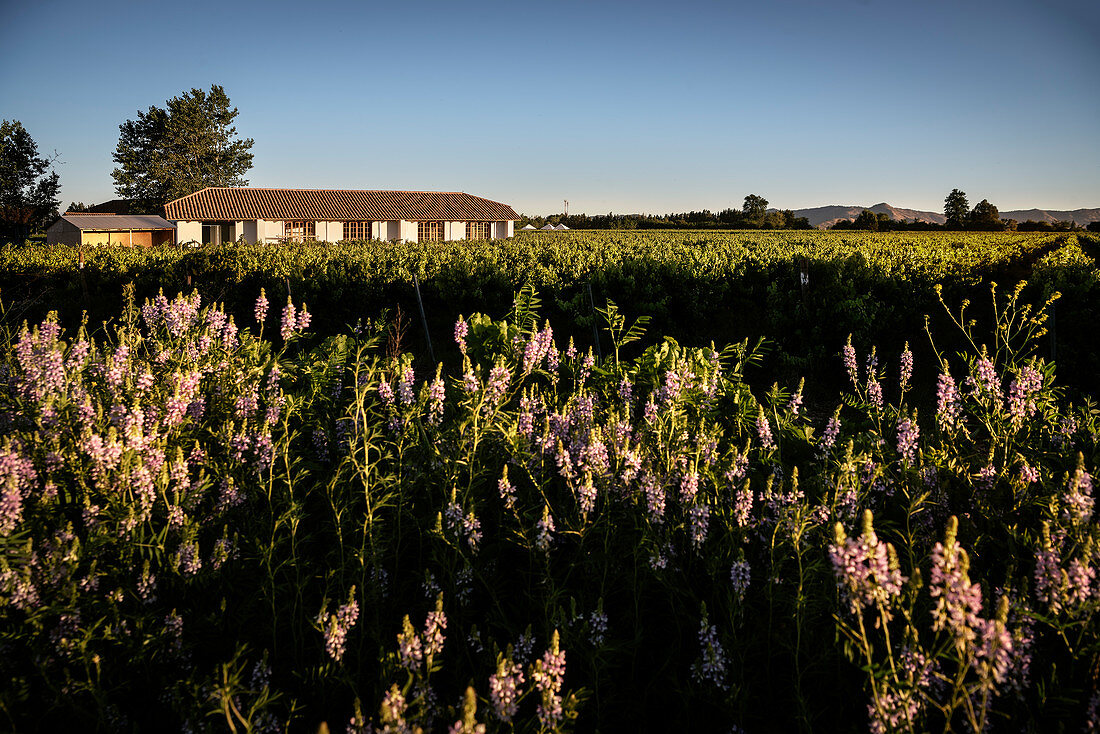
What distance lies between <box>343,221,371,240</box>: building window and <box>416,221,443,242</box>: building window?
389 cm

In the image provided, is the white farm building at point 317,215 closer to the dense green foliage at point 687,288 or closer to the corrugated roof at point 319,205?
the corrugated roof at point 319,205

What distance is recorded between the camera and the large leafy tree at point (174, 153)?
2640 inches

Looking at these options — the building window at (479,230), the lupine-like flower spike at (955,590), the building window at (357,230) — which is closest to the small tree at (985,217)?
the building window at (479,230)

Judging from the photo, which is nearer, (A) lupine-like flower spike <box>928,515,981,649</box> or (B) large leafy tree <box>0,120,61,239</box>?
(A) lupine-like flower spike <box>928,515,981,649</box>

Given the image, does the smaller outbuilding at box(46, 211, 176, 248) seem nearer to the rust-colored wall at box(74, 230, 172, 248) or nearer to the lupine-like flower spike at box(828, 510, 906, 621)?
the rust-colored wall at box(74, 230, 172, 248)

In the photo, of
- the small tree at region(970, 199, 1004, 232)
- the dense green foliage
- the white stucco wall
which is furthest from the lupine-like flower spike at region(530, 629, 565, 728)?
the small tree at region(970, 199, 1004, 232)

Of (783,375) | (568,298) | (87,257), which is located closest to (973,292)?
(783,375)

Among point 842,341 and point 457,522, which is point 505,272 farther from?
point 457,522

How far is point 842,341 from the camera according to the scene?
33.0 feet

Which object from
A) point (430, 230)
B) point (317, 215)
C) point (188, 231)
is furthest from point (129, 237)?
point (430, 230)

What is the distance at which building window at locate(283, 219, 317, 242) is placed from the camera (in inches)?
1831

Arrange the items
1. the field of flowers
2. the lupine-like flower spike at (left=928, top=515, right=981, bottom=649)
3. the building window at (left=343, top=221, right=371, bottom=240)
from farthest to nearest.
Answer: the building window at (left=343, top=221, right=371, bottom=240) < the field of flowers < the lupine-like flower spike at (left=928, top=515, right=981, bottom=649)

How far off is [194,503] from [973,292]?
11151 millimetres

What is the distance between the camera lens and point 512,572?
10.0 ft
